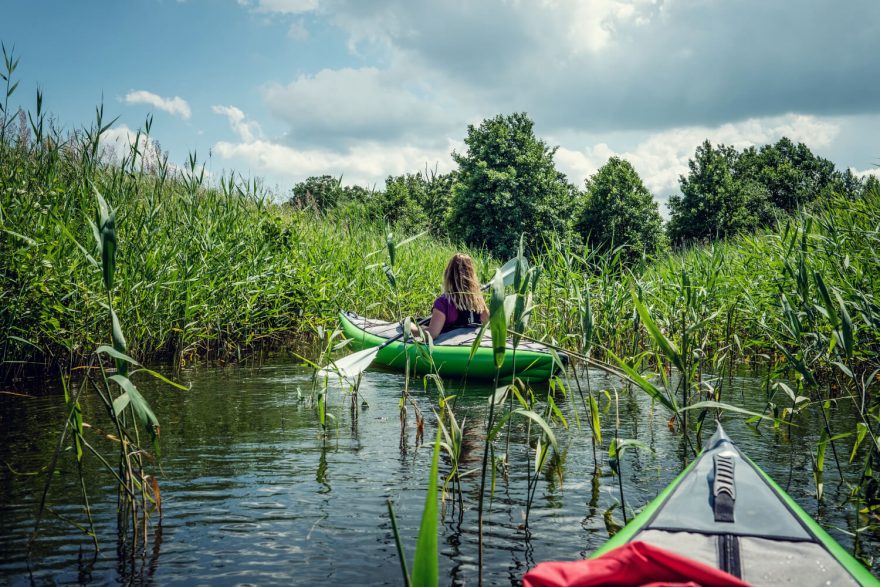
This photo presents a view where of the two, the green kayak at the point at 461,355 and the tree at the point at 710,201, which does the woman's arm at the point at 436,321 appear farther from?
the tree at the point at 710,201

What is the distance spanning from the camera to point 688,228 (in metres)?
32.3

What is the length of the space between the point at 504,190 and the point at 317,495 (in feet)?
82.2

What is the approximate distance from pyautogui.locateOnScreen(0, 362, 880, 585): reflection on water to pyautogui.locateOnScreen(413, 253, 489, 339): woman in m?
1.16

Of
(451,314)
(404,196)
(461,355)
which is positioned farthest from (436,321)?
(404,196)

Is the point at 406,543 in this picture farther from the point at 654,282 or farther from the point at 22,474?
the point at 654,282

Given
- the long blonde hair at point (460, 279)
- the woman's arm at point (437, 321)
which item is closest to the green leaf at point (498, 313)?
the long blonde hair at point (460, 279)

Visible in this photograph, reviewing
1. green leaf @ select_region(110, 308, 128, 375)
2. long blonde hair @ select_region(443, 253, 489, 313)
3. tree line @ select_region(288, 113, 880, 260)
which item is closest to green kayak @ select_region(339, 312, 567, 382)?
long blonde hair @ select_region(443, 253, 489, 313)

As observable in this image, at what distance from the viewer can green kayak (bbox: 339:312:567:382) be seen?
522 centimetres

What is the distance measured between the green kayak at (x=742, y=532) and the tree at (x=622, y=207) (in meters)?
26.4

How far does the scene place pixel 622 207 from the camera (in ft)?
92.6

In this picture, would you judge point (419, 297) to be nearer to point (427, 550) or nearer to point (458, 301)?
point (458, 301)

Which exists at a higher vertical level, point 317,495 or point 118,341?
point 118,341

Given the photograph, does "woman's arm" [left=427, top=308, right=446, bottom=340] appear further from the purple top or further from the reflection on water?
the reflection on water

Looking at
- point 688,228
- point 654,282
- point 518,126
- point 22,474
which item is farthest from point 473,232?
point 22,474
